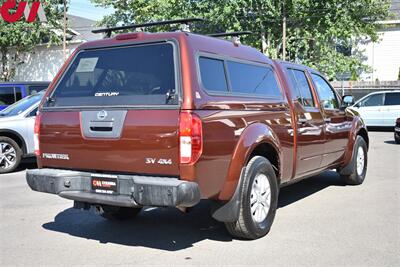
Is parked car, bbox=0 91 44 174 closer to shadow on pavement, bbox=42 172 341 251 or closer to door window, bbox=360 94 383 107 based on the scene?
shadow on pavement, bbox=42 172 341 251

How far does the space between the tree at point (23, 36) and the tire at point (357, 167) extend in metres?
27.9

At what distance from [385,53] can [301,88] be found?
2958 centimetres

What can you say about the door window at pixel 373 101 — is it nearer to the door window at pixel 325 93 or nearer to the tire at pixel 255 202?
the door window at pixel 325 93

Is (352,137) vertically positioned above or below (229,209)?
above

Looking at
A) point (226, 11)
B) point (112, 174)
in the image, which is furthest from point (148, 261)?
point (226, 11)

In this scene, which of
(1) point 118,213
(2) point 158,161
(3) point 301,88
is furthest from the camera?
(3) point 301,88

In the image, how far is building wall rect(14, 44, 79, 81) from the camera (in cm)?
3584

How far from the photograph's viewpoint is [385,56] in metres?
33.9

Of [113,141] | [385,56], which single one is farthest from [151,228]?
[385,56]

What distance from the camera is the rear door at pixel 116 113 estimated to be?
14.9 ft

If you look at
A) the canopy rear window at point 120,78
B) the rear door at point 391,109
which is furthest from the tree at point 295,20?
the canopy rear window at point 120,78

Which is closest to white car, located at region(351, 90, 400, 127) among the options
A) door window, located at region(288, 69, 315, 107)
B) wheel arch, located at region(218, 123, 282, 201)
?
door window, located at region(288, 69, 315, 107)

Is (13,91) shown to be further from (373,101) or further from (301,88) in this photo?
(373,101)

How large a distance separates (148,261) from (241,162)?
131cm
